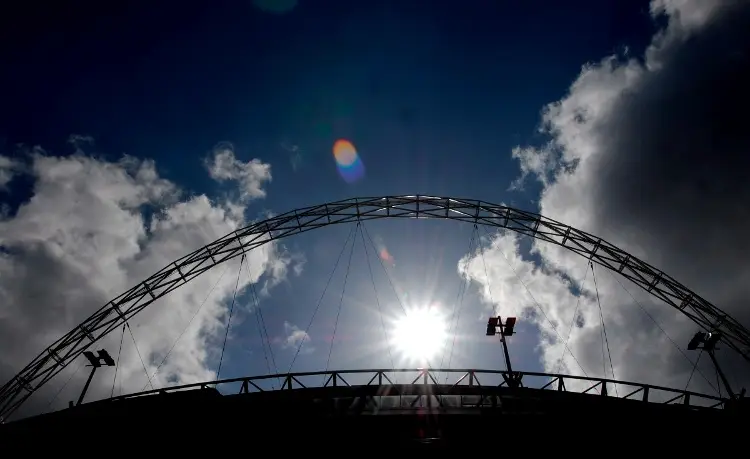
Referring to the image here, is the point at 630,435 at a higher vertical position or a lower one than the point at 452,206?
lower

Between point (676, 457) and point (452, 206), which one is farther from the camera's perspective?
point (452, 206)

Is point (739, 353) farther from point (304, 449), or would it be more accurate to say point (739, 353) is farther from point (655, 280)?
point (304, 449)

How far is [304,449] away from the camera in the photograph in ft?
50.3

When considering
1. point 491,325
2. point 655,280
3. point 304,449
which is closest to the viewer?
point 304,449

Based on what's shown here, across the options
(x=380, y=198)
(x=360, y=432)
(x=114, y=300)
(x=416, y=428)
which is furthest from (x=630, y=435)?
(x=114, y=300)

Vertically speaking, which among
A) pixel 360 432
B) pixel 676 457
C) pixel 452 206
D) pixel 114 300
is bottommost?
pixel 676 457

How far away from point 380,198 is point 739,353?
2158cm

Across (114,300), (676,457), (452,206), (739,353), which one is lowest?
(676,457)

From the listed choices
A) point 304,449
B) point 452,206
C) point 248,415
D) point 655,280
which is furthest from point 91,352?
point 655,280

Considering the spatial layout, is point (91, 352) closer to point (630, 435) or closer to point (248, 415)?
point (248, 415)

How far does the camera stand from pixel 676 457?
52.3 feet

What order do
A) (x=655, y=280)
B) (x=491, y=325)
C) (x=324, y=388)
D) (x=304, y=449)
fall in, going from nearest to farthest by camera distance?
(x=304, y=449) < (x=324, y=388) < (x=491, y=325) < (x=655, y=280)

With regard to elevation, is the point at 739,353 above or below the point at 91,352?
below

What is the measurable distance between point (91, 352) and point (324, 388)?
1846 centimetres
